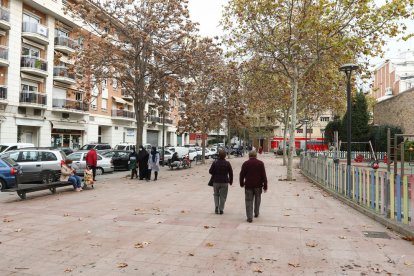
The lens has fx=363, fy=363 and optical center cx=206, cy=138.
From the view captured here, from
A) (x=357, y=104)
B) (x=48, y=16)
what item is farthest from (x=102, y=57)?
(x=357, y=104)

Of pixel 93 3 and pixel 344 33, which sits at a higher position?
pixel 93 3

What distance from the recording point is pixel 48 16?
3250cm

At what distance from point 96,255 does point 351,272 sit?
3.79 metres

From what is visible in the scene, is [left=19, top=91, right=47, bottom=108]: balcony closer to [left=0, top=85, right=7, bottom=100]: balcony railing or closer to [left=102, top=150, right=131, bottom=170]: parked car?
[left=0, top=85, right=7, bottom=100]: balcony railing

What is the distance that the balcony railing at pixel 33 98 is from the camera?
97.4 feet

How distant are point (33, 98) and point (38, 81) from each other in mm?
2081

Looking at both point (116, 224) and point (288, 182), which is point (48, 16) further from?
point (116, 224)

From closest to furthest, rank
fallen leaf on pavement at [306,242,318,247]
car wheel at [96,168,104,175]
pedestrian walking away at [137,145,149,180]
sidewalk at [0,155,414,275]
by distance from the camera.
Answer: sidewalk at [0,155,414,275] → fallen leaf on pavement at [306,242,318,247] → pedestrian walking away at [137,145,149,180] → car wheel at [96,168,104,175]

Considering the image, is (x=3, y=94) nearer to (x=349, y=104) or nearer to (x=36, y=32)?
(x=36, y=32)

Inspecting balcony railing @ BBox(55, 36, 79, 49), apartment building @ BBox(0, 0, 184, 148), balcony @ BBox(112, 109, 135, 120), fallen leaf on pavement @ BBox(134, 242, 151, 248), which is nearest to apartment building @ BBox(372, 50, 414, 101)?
balcony @ BBox(112, 109, 135, 120)

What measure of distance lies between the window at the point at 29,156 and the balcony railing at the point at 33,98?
15977 millimetres

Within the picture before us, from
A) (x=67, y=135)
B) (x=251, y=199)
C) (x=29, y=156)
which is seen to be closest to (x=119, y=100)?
(x=67, y=135)

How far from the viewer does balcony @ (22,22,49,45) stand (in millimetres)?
29609

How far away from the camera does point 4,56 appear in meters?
27.7
